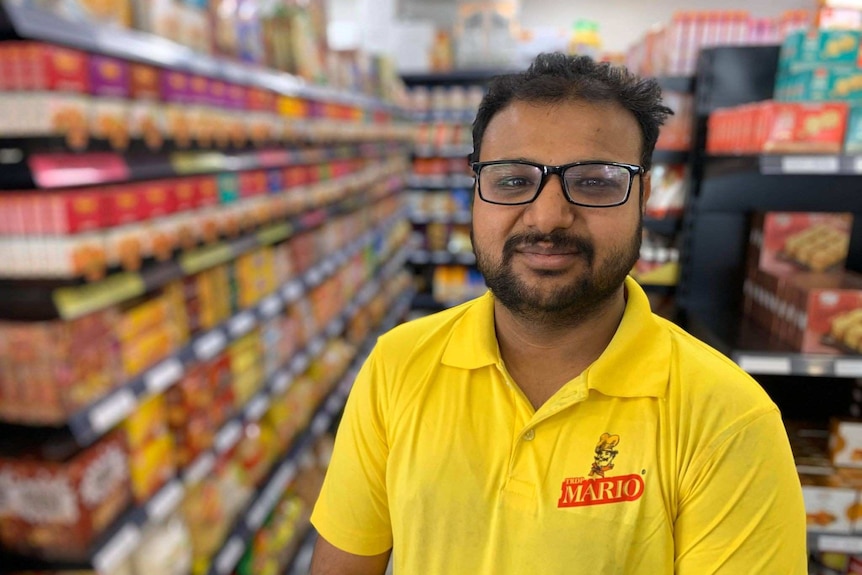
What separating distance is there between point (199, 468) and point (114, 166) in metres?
1.16

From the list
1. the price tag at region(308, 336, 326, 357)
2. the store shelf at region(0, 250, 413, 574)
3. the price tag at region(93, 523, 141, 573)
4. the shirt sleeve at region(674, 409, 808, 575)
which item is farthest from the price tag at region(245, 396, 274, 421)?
the shirt sleeve at region(674, 409, 808, 575)

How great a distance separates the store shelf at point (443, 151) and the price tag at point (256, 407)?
3.84 meters

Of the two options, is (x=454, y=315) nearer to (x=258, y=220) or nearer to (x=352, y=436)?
(x=352, y=436)

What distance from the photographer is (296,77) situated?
3105 mm

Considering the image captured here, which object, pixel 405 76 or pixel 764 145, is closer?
pixel 764 145

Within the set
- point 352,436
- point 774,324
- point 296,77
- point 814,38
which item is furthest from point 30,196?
point 814,38

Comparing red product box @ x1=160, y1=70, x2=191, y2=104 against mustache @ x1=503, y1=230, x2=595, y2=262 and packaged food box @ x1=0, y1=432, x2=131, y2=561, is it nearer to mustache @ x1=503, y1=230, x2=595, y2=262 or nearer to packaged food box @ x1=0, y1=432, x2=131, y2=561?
packaged food box @ x1=0, y1=432, x2=131, y2=561

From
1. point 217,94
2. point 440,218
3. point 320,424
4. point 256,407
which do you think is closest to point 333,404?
point 320,424

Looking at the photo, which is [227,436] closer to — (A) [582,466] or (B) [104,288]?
(B) [104,288]

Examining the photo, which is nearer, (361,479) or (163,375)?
(361,479)

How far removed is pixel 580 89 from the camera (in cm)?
101

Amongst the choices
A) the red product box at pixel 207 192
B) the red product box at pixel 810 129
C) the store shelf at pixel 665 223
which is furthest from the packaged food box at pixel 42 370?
the store shelf at pixel 665 223

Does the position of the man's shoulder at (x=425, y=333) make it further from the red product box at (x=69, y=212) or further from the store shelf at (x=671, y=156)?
the store shelf at (x=671, y=156)

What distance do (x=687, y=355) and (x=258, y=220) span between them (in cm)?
220
